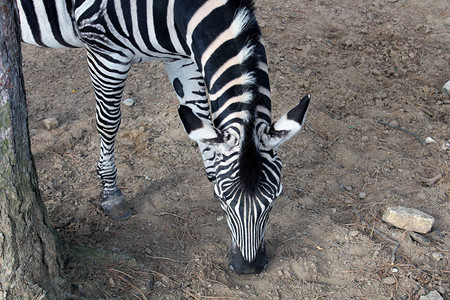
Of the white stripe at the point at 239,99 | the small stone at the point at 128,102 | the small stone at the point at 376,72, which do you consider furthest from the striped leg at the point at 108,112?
the small stone at the point at 376,72

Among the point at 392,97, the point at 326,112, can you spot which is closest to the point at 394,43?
the point at 392,97

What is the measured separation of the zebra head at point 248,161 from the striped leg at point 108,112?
148 cm

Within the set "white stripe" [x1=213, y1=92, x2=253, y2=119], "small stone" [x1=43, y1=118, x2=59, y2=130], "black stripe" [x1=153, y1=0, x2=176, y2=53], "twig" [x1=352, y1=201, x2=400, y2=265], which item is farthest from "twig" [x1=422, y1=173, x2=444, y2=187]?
"small stone" [x1=43, y1=118, x2=59, y2=130]

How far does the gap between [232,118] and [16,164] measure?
5.22 ft

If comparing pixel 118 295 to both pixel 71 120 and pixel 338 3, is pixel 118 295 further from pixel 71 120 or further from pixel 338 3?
pixel 338 3

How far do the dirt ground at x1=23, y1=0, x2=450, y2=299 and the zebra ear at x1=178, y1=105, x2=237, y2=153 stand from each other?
1.34 m

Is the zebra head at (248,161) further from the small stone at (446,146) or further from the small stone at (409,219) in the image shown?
the small stone at (446,146)

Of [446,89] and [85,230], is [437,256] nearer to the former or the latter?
[85,230]

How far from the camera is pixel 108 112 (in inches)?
182

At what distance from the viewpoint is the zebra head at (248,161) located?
316cm

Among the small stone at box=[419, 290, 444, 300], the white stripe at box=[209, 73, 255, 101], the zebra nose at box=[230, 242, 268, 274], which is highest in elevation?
the white stripe at box=[209, 73, 255, 101]

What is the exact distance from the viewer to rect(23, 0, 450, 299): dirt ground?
382cm

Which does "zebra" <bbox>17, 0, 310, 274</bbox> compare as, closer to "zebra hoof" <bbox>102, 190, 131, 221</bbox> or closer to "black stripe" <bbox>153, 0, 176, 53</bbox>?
"black stripe" <bbox>153, 0, 176, 53</bbox>

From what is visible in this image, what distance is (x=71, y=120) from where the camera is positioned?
6.16 meters
